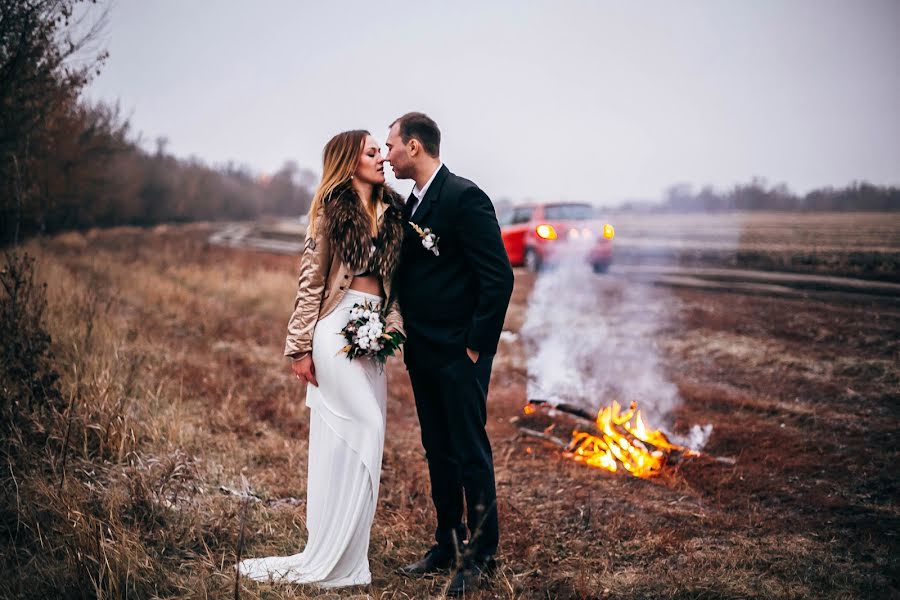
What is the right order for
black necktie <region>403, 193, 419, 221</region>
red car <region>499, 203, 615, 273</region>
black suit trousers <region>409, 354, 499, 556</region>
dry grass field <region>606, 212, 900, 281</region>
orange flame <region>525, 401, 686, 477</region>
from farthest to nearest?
red car <region>499, 203, 615, 273</region> < dry grass field <region>606, 212, 900, 281</region> < orange flame <region>525, 401, 686, 477</region> < black necktie <region>403, 193, 419, 221</region> < black suit trousers <region>409, 354, 499, 556</region>

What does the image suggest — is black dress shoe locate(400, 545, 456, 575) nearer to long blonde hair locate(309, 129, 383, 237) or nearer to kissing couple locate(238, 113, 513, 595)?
kissing couple locate(238, 113, 513, 595)

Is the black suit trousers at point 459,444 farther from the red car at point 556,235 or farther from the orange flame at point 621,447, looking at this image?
the red car at point 556,235

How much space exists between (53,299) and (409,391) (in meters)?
4.71

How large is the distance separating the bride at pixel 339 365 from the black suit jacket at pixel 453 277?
4.8 inches

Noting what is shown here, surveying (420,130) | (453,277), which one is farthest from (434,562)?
(420,130)

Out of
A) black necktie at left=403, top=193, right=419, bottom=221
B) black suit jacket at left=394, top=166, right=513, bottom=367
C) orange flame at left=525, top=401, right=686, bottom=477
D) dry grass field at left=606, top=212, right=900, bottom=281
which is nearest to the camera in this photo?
black suit jacket at left=394, top=166, right=513, bottom=367

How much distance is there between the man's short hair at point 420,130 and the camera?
3.30 meters

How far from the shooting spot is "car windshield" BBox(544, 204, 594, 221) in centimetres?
1382

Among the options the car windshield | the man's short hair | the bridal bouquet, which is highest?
the car windshield

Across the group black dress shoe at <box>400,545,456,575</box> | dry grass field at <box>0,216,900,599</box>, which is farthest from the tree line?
black dress shoe at <box>400,545,456,575</box>

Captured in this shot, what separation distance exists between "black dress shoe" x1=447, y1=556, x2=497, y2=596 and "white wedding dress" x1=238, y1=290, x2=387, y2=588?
0.47m

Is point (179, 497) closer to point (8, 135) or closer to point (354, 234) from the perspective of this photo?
point (354, 234)

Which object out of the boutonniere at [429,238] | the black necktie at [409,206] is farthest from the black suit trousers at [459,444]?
the black necktie at [409,206]

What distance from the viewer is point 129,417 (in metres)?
5.05
